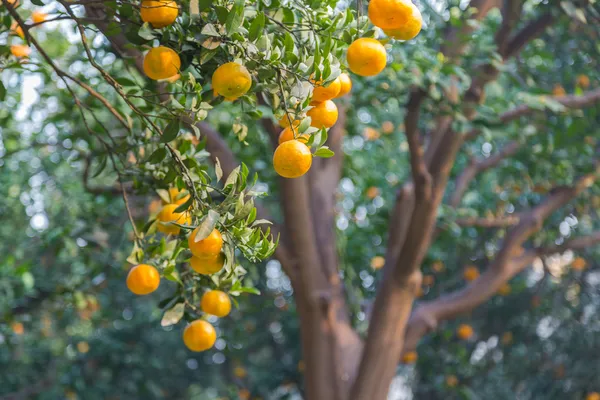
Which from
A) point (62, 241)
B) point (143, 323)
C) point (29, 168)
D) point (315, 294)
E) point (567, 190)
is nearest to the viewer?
point (62, 241)

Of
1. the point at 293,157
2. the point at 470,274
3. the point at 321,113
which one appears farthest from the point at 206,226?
the point at 470,274

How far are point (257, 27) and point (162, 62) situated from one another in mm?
221

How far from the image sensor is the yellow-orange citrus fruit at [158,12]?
4.34 feet

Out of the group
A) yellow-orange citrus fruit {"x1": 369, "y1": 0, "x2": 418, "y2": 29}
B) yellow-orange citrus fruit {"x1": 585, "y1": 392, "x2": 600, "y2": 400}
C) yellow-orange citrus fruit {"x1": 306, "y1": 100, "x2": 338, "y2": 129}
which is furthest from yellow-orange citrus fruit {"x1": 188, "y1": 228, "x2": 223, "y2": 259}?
yellow-orange citrus fruit {"x1": 585, "y1": 392, "x2": 600, "y2": 400}

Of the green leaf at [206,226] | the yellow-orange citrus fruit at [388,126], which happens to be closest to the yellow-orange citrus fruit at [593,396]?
the yellow-orange citrus fruit at [388,126]

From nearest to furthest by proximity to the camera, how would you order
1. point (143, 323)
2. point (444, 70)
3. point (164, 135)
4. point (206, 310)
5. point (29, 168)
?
point (164, 135) → point (206, 310) → point (444, 70) → point (29, 168) → point (143, 323)

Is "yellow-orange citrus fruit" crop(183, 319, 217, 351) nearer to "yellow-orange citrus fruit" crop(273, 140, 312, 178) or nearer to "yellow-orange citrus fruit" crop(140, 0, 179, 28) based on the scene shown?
"yellow-orange citrus fruit" crop(273, 140, 312, 178)

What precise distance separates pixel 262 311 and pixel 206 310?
14.8 feet

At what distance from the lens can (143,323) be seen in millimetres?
6012

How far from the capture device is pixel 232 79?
1.25 meters

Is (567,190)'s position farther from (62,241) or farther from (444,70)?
(62,241)

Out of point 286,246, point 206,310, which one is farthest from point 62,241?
point 206,310

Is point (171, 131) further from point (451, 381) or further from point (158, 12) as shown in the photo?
point (451, 381)

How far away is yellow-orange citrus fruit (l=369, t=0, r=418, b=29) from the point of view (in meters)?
1.33
